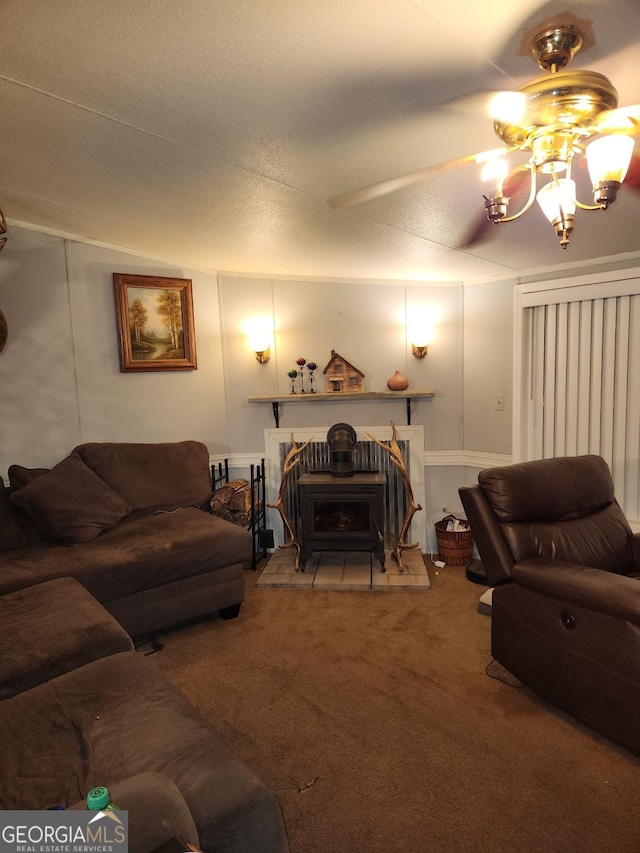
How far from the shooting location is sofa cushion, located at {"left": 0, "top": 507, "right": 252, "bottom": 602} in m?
2.39

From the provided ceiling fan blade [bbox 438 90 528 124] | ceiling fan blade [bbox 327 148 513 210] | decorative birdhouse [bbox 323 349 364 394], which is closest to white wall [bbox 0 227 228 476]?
decorative birdhouse [bbox 323 349 364 394]

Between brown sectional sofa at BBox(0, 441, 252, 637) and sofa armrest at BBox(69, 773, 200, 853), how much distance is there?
66.0 inches

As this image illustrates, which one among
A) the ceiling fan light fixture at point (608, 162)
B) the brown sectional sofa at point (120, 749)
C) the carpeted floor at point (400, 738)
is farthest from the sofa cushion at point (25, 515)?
the ceiling fan light fixture at point (608, 162)

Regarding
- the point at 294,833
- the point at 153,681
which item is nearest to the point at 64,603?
the point at 153,681

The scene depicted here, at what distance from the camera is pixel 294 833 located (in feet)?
4.99

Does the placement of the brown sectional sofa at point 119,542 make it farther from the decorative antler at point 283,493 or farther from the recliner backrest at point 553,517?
the recliner backrest at point 553,517

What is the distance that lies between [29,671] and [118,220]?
2.41 m

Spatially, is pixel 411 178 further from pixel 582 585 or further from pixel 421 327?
pixel 421 327

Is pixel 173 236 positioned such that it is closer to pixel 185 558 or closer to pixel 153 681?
pixel 185 558

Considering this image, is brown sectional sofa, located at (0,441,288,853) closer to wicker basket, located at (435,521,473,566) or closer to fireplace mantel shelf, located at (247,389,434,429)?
fireplace mantel shelf, located at (247,389,434,429)

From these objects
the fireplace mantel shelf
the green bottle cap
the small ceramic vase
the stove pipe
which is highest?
the small ceramic vase

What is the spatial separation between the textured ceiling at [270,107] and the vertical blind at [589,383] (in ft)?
2.21

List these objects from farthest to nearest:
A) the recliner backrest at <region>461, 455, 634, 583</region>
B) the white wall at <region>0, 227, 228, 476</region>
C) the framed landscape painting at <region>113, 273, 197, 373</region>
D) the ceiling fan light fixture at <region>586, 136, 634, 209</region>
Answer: the framed landscape painting at <region>113, 273, 197, 373</region>, the white wall at <region>0, 227, 228, 476</region>, the recliner backrest at <region>461, 455, 634, 583</region>, the ceiling fan light fixture at <region>586, 136, 634, 209</region>

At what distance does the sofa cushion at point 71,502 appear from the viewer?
8.84 ft
